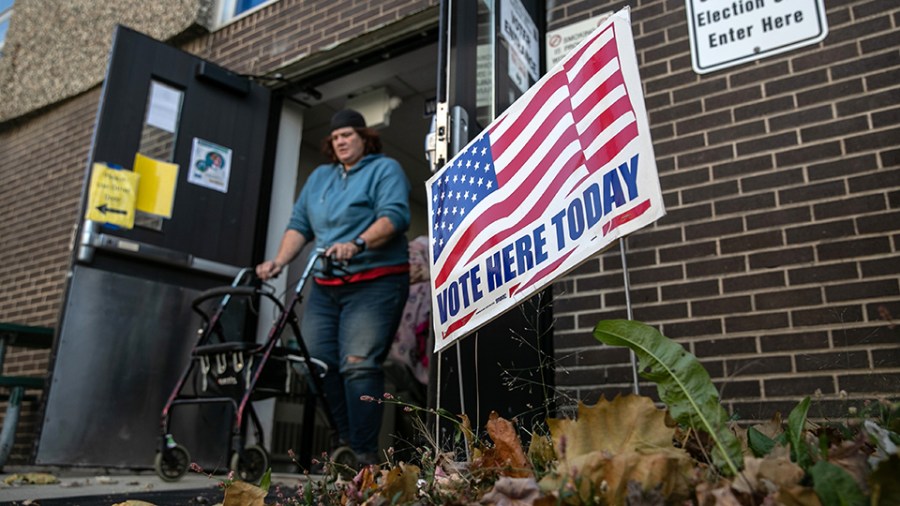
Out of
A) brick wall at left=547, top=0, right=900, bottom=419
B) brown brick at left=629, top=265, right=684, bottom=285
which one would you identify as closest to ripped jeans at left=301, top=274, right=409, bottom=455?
brick wall at left=547, top=0, right=900, bottom=419

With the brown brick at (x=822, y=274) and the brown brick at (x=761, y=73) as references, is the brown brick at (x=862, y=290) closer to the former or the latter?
the brown brick at (x=822, y=274)

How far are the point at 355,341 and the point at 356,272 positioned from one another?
38 centimetres

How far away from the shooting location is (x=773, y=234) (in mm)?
3107

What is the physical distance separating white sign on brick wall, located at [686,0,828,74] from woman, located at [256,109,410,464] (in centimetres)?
173

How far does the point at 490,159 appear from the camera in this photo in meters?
2.23

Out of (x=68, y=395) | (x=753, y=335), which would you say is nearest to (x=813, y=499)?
(x=753, y=335)

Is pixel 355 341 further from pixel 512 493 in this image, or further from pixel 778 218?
pixel 512 493

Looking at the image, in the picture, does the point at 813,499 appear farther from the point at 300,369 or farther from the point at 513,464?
the point at 300,369

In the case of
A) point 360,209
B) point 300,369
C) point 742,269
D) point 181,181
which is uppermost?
point 181,181

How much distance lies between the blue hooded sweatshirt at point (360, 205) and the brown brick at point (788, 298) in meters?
1.85

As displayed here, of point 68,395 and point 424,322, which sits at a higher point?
point 424,322

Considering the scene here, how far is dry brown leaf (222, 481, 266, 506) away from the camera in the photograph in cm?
157

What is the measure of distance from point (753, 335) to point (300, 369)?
2.44m

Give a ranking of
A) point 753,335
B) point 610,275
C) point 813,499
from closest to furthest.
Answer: point 813,499 < point 753,335 < point 610,275
